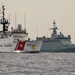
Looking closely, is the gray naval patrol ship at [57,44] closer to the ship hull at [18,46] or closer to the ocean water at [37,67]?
the ship hull at [18,46]

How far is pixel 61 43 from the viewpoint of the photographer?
154 metres

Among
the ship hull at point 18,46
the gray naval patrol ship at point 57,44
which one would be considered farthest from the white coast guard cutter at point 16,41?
the gray naval patrol ship at point 57,44

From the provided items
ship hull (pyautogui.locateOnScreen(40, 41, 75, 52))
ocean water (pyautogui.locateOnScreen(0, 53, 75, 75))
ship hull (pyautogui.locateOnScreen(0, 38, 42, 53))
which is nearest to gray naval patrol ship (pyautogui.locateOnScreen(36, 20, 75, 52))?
ship hull (pyautogui.locateOnScreen(40, 41, 75, 52))

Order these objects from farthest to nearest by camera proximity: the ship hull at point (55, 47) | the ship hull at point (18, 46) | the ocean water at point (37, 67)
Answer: the ship hull at point (55, 47) → the ship hull at point (18, 46) → the ocean water at point (37, 67)

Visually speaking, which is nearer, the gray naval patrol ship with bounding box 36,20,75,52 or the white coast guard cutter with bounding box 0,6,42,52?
the white coast guard cutter with bounding box 0,6,42,52

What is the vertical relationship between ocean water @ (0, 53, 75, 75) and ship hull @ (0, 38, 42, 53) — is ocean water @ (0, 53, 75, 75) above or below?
below

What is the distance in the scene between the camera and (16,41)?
115125 millimetres

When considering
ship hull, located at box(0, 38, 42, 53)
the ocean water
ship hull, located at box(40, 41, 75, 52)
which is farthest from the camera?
ship hull, located at box(40, 41, 75, 52)

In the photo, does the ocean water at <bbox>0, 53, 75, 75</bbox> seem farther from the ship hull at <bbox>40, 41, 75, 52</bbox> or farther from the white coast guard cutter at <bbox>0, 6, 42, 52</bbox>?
the ship hull at <bbox>40, 41, 75, 52</bbox>

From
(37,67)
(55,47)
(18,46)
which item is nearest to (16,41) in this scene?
(18,46)

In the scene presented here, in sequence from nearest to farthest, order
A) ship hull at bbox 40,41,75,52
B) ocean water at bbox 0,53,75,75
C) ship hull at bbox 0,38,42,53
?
ocean water at bbox 0,53,75,75, ship hull at bbox 0,38,42,53, ship hull at bbox 40,41,75,52

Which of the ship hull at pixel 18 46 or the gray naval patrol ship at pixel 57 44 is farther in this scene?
the gray naval patrol ship at pixel 57 44

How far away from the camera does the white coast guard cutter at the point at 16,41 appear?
114188mm

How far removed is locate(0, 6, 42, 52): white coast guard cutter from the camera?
114 metres
